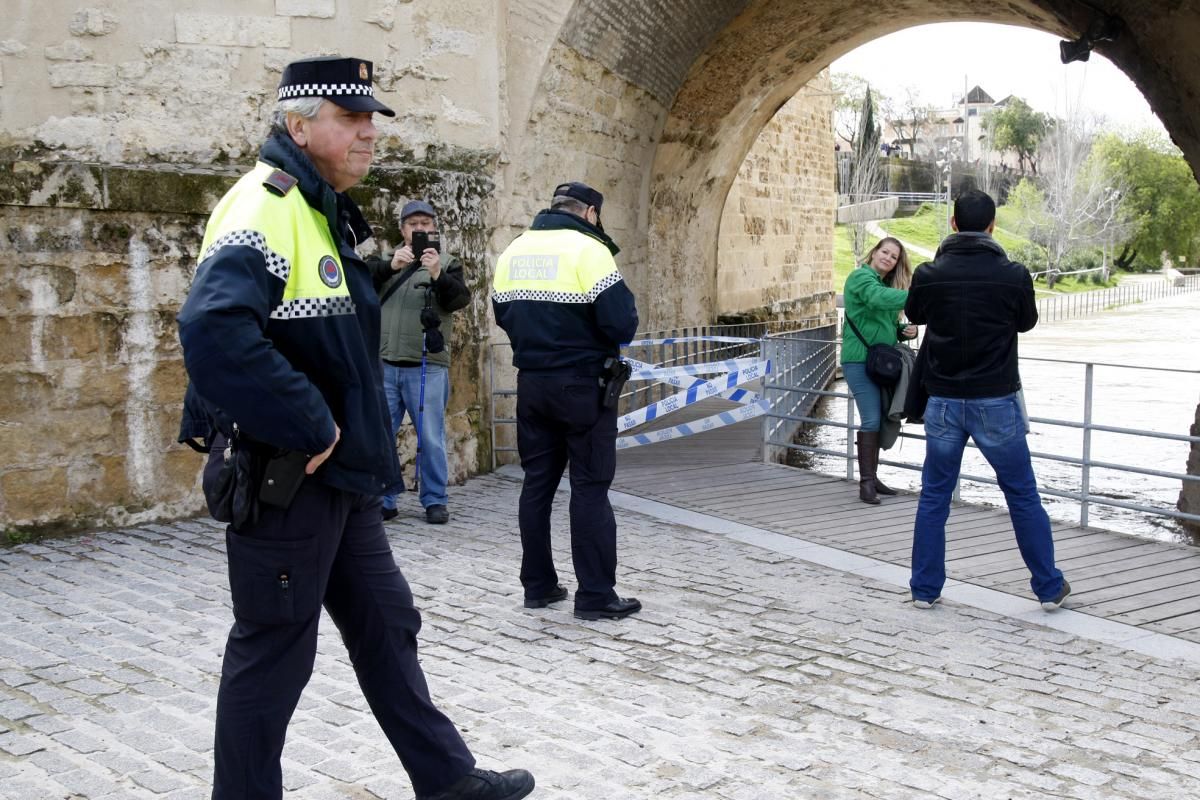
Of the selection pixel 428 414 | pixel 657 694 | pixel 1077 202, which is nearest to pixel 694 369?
pixel 428 414

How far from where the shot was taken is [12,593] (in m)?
6.31

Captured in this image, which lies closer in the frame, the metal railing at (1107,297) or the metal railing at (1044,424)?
the metal railing at (1044,424)

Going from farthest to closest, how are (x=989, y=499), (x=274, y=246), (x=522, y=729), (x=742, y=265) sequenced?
(x=742, y=265), (x=989, y=499), (x=522, y=729), (x=274, y=246)

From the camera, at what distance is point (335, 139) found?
3205 millimetres

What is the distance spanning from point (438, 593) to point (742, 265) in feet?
45.5

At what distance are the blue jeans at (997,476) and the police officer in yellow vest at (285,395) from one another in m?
3.33

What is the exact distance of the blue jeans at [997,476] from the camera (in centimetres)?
576

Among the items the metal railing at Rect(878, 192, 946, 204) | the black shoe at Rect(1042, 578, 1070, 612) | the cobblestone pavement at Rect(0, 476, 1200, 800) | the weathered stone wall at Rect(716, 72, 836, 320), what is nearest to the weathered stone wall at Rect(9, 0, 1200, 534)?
the cobblestone pavement at Rect(0, 476, 1200, 800)

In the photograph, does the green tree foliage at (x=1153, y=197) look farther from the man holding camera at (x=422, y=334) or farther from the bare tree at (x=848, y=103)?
the man holding camera at (x=422, y=334)

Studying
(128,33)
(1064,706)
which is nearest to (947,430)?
(1064,706)

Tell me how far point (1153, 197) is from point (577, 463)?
81.3 metres

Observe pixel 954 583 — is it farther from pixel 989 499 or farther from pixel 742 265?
pixel 742 265

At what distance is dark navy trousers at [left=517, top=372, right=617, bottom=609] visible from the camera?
5.72m

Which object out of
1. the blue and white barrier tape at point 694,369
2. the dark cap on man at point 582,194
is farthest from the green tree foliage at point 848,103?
the dark cap on man at point 582,194
